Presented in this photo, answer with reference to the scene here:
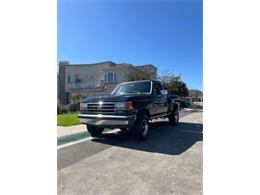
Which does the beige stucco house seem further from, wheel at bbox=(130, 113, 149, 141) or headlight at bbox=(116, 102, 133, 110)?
headlight at bbox=(116, 102, 133, 110)

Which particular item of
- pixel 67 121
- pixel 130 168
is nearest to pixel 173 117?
pixel 130 168

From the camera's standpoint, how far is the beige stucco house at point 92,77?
80.0 feet

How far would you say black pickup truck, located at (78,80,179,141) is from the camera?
434cm

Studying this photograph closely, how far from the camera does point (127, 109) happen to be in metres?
4.33

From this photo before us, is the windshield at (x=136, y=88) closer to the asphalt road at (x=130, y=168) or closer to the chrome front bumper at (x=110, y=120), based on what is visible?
the chrome front bumper at (x=110, y=120)

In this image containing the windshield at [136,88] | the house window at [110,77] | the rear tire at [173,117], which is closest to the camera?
the windshield at [136,88]

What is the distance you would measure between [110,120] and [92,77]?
2440cm

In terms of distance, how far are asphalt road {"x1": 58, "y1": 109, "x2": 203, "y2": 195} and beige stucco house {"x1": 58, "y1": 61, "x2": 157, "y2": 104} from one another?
62.0 feet

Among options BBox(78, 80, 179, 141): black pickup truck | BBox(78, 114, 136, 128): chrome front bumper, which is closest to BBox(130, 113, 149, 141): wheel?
BBox(78, 80, 179, 141): black pickup truck

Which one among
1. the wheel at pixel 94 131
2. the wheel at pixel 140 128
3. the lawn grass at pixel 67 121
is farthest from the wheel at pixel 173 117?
the lawn grass at pixel 67 121
